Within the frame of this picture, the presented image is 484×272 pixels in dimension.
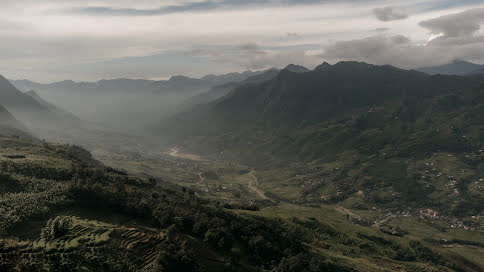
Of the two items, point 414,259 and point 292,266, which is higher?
point 292,266

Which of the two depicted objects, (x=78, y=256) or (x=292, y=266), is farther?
(x=292, y=266)

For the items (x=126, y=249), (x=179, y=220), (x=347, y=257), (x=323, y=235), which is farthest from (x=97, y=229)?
(x=323, y=235)

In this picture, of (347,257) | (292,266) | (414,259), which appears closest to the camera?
(292,266)

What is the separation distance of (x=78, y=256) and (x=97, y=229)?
506 inches

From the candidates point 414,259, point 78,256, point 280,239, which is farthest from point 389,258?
point 78,256

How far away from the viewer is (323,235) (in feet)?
550

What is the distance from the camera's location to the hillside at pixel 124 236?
7988 cm

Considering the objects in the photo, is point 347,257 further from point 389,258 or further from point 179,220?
point 179,220

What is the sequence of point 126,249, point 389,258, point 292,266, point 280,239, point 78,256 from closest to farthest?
point 78,256 < point 126,249 < point 292,266 < point 280,239 < point 389,258

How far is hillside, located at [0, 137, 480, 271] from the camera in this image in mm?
79875

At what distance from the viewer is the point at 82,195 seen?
11150 cm

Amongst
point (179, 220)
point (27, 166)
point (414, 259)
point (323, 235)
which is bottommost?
point (414, 259)

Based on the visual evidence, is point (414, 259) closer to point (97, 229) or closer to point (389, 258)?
point (389, 258)

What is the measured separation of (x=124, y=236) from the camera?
296ft
